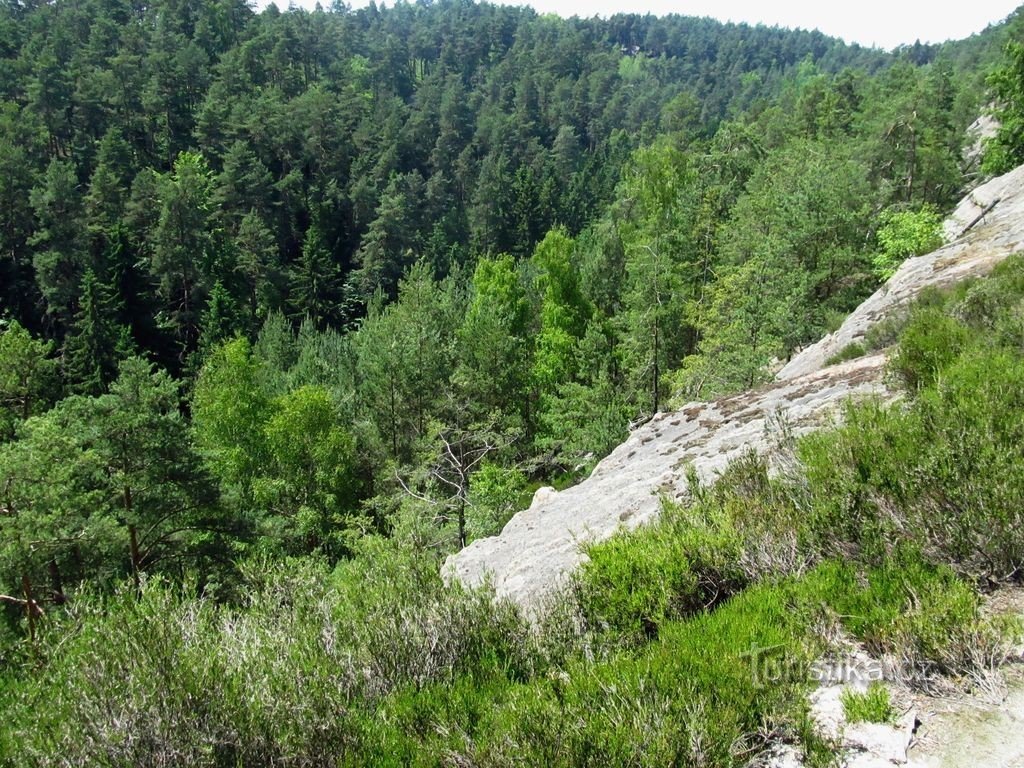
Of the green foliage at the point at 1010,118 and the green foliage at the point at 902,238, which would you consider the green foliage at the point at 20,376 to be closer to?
the green foliage at the point at 902,238

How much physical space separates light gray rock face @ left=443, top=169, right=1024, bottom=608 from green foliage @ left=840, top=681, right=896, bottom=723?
327 cm

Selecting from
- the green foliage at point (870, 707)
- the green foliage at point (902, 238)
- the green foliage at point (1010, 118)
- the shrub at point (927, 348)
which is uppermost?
the green foliage at point (1010, 118)

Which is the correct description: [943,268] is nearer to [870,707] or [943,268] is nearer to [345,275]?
[870,707]

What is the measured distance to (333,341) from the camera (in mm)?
45188

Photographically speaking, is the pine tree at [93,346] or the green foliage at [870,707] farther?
the pine tree at [93,346]

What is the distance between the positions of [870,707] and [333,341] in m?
44.2

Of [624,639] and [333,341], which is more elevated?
[624,639]

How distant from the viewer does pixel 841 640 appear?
4242 mm

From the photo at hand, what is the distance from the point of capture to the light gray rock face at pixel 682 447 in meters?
8.96

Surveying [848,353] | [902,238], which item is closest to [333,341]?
[902,238]

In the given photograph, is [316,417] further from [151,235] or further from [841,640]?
[151,235]

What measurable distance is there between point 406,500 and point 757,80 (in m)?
169

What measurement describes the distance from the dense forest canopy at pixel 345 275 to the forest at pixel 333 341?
0.22m

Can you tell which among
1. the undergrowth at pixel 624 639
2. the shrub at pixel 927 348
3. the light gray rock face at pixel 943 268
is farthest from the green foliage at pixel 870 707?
the light gray rock face at pixel 943 268
